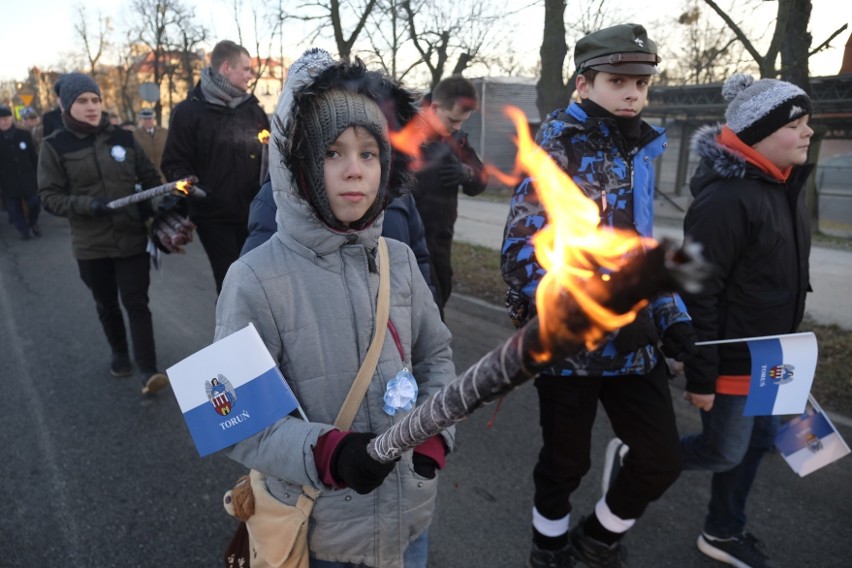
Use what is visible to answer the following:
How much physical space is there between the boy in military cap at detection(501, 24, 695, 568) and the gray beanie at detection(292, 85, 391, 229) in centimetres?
82

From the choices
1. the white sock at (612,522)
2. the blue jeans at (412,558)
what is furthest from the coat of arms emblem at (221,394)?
the white sock at (612,522)

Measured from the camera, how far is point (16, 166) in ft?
35.2

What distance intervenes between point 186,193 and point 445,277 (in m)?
1.92

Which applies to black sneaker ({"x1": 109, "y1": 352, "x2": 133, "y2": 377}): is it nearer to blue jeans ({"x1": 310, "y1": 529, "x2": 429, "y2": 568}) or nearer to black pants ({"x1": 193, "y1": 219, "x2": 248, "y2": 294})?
black pants ({"x1": 193, "y1": 219, "x2": 248, "y2": 294})

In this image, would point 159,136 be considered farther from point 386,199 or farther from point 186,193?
point 386,199

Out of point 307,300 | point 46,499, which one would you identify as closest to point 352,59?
point 307,300

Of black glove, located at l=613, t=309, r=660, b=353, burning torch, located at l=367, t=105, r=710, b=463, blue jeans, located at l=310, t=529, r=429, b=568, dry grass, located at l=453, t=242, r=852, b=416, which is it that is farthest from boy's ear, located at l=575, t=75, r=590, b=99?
dry grass, located at l=453, t=242, r=852, b=416

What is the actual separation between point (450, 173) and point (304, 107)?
2.60m

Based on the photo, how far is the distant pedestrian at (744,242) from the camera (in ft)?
7.97

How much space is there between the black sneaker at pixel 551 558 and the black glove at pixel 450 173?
2443mm

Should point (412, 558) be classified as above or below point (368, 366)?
below

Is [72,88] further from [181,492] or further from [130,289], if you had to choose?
[181,492]

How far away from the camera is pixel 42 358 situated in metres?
5.20

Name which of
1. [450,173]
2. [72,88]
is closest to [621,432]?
[450,173]
